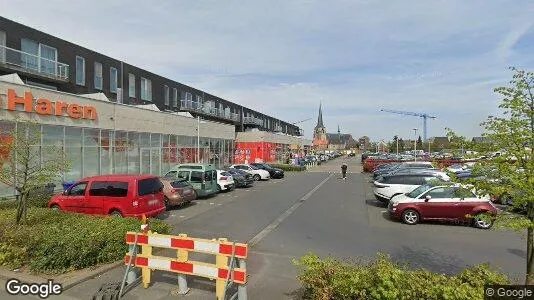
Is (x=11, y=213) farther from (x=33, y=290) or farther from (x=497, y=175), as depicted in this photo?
(x=497, y=175)

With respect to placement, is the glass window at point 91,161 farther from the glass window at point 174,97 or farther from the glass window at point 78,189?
the glass window at point 174,97

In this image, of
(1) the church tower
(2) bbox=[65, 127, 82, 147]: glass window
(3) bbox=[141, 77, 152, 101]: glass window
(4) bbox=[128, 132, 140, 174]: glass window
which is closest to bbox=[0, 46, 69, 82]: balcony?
(4) bbox=[128, 132, 140, 174]: glass window

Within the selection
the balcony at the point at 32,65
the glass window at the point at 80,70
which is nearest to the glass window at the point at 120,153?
the balcony at the point at 32,65

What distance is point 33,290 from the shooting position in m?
6.30

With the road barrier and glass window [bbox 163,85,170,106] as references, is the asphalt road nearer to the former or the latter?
the road barrier

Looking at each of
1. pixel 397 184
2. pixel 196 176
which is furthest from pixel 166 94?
pixel 397 184

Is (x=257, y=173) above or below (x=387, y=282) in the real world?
below

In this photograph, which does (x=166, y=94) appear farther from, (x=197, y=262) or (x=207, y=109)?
(x=197, y=262)

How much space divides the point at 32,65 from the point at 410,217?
2493cm

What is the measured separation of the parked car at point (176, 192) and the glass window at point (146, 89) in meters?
23.9

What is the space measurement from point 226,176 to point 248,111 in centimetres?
5032

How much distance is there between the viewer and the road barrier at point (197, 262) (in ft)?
18.3

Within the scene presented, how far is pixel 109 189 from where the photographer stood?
38.8 feet

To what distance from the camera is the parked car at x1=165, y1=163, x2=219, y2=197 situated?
59.6 feet
